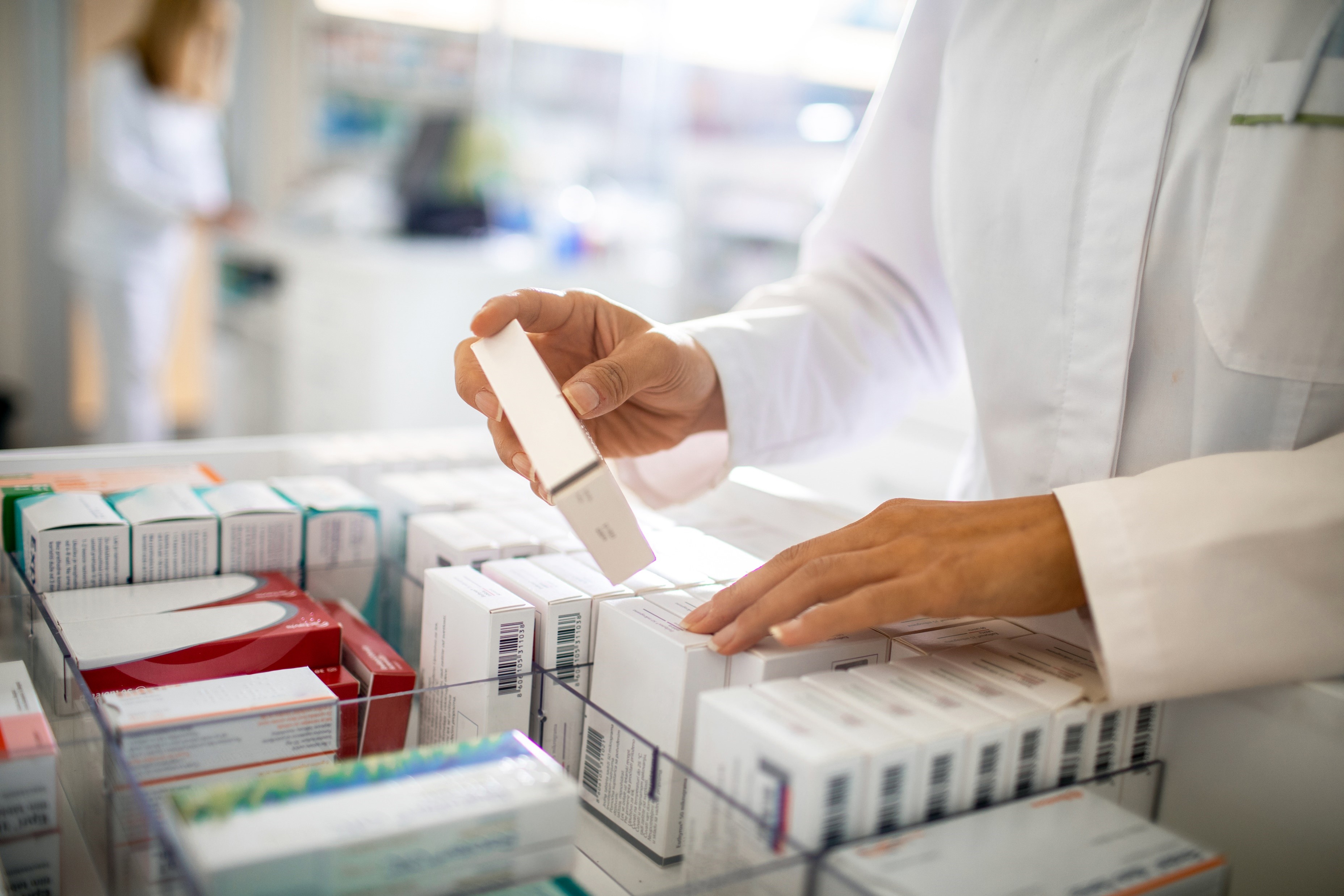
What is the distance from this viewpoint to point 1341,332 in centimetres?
66

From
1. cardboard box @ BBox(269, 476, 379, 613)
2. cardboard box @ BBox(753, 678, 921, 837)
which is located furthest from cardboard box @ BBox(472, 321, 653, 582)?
cardboard box @ BBox(269, 476, 379, 613)

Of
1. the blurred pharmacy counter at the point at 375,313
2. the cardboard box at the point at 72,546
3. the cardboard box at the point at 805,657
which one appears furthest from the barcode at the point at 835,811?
the blurred pharmacy counter at the point at 375,313

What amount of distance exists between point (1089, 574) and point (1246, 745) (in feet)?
0.46

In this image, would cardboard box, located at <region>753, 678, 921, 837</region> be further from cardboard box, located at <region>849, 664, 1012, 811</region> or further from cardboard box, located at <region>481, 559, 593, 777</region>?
cardboard box, located at <region>481, 559, 593, 777</region>

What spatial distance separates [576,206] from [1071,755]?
2.99 metres

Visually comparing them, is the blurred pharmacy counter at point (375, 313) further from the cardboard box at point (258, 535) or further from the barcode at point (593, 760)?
the barcode at point (593, 760)

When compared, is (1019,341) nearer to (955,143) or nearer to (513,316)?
(955,143)

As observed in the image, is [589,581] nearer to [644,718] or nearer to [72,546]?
[644,718]

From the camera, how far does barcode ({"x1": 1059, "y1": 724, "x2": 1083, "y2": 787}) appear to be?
560 millimetres

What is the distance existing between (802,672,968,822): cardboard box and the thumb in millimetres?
264

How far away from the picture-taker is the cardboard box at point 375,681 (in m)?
0.61

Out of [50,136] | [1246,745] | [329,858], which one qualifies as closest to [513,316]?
[329,858]

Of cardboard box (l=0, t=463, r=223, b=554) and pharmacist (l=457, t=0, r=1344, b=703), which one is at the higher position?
pharmacist (l=457, t=0, r=1344, b=703)

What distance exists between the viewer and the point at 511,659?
628 millimetres
